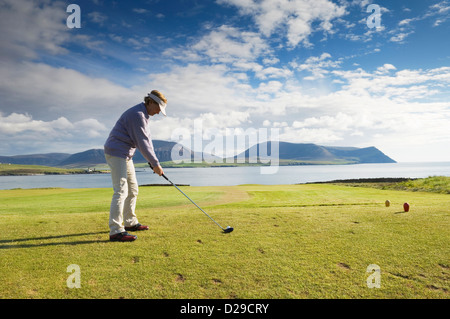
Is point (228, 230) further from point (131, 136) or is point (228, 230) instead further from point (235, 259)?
point (131, 136)

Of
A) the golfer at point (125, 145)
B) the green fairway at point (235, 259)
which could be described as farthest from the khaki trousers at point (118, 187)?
the green fairway at point (235, 259)

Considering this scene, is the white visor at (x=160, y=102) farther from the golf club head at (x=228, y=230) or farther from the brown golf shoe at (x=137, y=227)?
the golf club head at (x=228, y=230)

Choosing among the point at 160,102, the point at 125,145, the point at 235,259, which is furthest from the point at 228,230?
the point at 160,102

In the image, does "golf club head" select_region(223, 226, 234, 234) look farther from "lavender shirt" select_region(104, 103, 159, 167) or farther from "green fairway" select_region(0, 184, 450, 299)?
"lavender shirt" select_region(104, 103, 159, 167)

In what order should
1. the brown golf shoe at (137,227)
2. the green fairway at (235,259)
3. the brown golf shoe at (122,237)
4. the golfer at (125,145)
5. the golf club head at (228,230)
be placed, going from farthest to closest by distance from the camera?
1. the brown golf shoe at (137,227)
2. the golf club head at (228,230)
3. the golfer at (125,145)
4. the brown golf shoe at (122,237)
5. the green fairway at (235,259)

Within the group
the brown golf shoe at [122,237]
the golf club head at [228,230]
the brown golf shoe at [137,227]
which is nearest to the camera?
the brown golf shoe at [122,237]

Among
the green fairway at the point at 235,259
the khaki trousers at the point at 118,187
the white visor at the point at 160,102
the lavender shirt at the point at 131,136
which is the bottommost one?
the green fairway at the point at 235,259

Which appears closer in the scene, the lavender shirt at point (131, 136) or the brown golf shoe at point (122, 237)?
the brown golf shoe at point (122, 237)

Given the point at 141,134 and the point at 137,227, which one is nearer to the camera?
the point at 141,134

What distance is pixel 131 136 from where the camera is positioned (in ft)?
19.1

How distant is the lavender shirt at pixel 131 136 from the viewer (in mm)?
5758

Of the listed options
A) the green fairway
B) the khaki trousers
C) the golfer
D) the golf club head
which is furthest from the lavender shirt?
the golf club head
